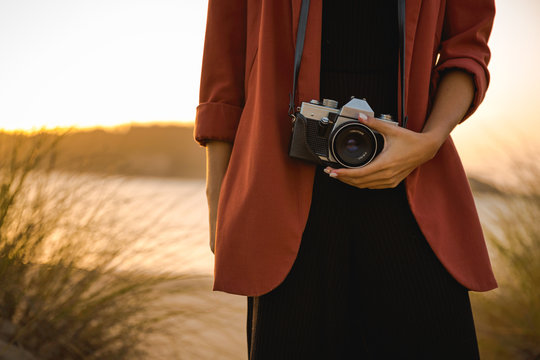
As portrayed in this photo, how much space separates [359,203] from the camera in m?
0.63

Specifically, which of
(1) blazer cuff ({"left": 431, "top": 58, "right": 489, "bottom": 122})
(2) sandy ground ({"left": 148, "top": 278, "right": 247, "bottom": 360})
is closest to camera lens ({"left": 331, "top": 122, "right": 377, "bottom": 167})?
(1) blazer cuff ({"left": 431, "top": 58, "right": 489, "bottom": 122})

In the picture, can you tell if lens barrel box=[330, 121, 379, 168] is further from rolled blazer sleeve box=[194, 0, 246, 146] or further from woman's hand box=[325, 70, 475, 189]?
rolled blazer sleeve box=[194, 0, 246, 146]

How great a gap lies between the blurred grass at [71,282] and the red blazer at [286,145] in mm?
1000

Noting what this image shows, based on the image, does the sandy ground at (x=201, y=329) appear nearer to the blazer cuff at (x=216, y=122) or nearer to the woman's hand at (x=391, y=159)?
the blazer cuff at (x=216, y=122)

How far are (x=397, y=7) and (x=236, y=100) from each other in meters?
0.30

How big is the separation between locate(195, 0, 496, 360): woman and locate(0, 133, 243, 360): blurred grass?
3.13 ft

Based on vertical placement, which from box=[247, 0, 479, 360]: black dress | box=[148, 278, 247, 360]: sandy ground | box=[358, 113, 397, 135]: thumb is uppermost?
box=[358, 113, 397, 135]: thumb

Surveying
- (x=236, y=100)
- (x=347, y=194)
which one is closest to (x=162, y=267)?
(x=236, y=100)

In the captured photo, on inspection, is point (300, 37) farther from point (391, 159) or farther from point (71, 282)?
point (71, 282)

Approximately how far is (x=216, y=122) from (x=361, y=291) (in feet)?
1.15

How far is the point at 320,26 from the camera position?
65 cm

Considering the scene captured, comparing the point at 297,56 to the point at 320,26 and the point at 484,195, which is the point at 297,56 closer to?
the point at 320,26

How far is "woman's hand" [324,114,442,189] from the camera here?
582 millimetres

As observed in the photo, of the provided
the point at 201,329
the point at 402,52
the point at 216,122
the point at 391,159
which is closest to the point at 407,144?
the point at 391,159
